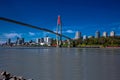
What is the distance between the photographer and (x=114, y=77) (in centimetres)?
916

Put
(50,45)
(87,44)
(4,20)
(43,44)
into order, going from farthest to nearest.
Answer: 1. (43,44)
2. (50,45)
3. (87,44)
4. (4,20)

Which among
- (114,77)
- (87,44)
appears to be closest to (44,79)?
(114,77)

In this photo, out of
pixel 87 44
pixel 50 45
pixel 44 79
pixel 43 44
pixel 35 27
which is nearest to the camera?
pixel 44 79

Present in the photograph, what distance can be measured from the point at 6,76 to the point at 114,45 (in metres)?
78.4

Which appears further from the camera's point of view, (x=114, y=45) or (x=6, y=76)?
(x=114, y=45)

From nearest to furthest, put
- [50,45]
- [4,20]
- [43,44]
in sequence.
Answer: [4,20]
[50,45]
[43,44]

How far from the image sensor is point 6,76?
24.3 feet

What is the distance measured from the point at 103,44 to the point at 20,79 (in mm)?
80998

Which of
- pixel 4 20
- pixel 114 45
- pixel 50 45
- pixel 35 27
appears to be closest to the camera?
pixel 4 20

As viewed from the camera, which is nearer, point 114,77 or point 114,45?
point 114,77

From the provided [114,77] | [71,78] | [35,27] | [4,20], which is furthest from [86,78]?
[35,27]

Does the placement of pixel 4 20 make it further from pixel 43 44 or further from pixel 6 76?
pixel 43 44

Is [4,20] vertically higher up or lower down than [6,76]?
higher up

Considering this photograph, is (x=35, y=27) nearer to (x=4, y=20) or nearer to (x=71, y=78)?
(x=4, y=20)
